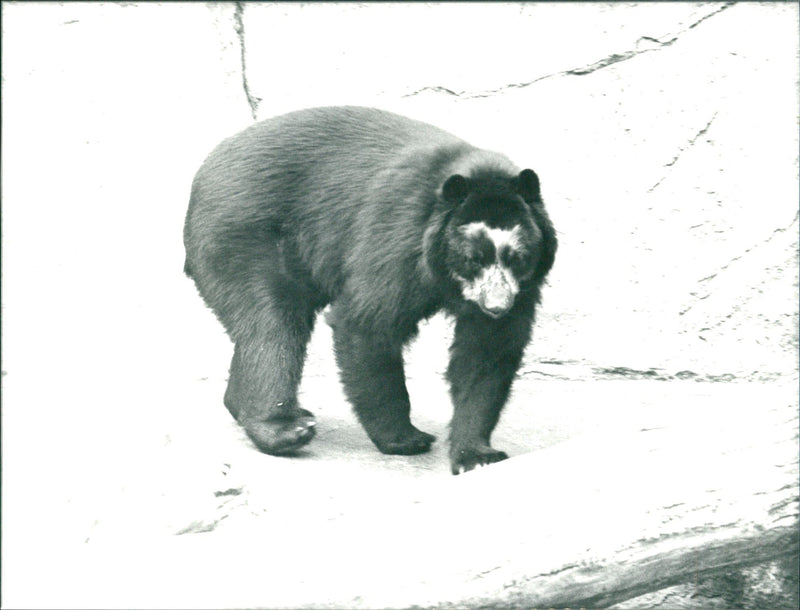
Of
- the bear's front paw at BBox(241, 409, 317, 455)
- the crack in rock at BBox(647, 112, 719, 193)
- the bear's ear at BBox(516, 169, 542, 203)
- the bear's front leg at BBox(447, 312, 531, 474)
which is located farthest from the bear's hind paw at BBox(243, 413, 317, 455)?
the crack in rock at BBox(647, 112, 719, 193)

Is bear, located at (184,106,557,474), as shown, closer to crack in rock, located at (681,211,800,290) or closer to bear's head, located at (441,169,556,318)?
bear's head, located at (441,169,556,318)

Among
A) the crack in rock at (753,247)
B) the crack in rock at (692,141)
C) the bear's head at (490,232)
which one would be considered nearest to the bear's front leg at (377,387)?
the bear's head at (490,232)

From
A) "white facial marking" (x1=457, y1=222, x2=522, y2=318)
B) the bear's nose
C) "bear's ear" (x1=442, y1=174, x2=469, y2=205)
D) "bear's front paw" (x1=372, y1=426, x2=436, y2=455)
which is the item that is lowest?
"bear's front paw" (x1=372, y1=426, x2=436, y2=455)

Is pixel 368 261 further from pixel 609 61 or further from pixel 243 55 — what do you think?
pixel 243 55

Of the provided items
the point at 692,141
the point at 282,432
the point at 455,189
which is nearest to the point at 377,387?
the point at 282,432

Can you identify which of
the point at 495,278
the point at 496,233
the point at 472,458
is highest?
the point at 496,233

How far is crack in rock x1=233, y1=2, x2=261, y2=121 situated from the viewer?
7.39m

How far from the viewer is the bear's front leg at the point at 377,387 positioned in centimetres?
543

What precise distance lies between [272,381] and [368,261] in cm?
73

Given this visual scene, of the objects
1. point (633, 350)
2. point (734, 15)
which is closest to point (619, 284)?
point (633, 350)

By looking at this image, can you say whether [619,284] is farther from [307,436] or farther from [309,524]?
[309,524]

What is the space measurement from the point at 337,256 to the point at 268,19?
251cm

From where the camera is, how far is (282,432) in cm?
544

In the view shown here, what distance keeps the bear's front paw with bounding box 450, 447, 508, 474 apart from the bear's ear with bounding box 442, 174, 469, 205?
1101mm
